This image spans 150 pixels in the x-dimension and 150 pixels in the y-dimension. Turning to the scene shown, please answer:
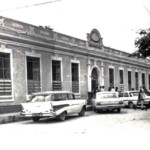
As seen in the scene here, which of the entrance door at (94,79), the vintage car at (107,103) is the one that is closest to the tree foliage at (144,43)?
the vintage car at (107,103)

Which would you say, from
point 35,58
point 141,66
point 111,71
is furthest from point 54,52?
point 141,66

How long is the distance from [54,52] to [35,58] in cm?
232

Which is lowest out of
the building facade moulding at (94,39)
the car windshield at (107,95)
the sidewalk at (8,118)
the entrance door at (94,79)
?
the sidewalk at (8,118)

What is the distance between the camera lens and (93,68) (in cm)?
2897

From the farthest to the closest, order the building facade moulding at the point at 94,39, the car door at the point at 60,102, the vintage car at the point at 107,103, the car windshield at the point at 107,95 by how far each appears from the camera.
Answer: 1. the building facade moulding at the point at 94,39
2. the car windshield at the point at 107,95
3. the vintage car at the point at 107,103
4. the car door at the point at 60,102

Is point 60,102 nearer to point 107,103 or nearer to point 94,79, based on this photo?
point 107,103

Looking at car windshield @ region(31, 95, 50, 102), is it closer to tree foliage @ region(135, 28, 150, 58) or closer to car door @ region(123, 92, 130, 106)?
tree foliage @ region(135, 28, 150, 58)

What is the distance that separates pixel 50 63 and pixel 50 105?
8.36 m

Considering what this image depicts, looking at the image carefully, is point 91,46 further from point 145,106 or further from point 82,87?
point 145,106

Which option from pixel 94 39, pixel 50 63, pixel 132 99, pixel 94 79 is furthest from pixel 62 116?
pixel 94 39

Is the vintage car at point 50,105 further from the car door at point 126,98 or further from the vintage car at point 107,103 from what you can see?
the car door at point 126,98

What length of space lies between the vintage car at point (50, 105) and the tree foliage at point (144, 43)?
4.56 meters

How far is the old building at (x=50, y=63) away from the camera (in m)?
18.4

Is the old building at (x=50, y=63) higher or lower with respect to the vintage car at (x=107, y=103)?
higher
